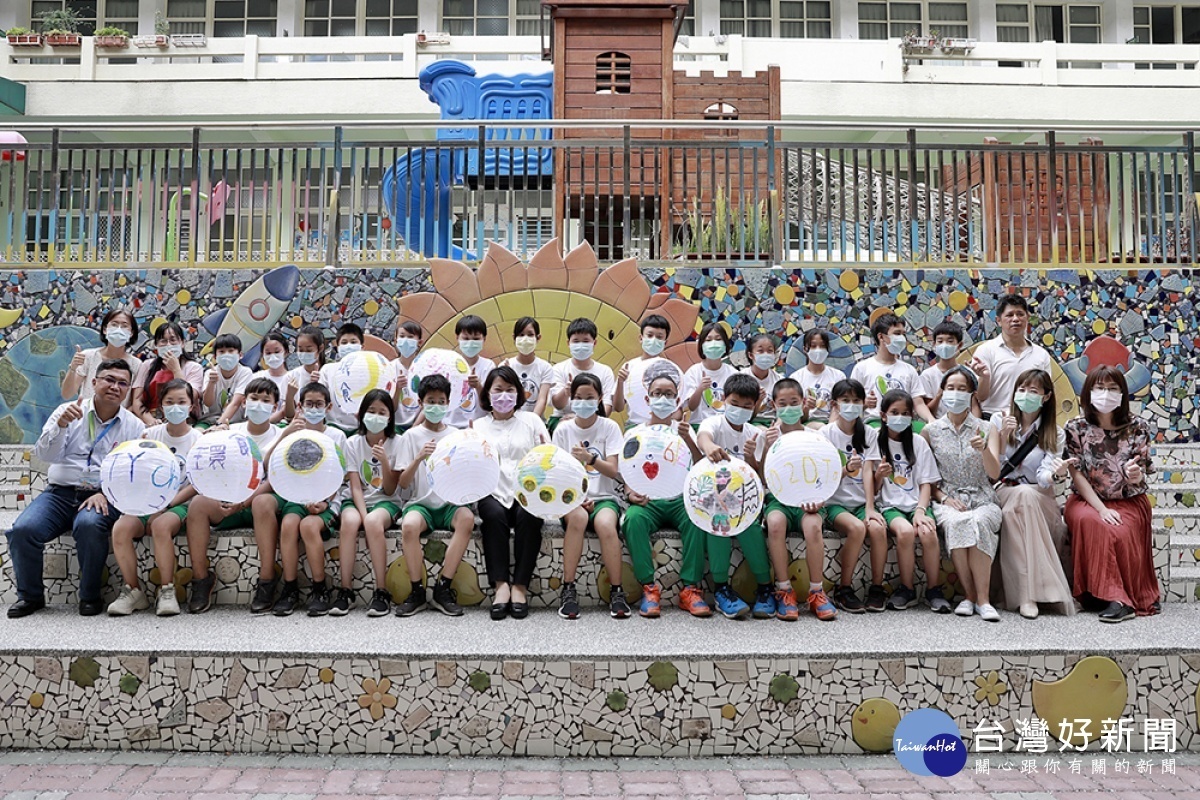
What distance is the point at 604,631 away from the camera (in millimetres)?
4125

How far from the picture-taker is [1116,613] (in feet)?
14.2

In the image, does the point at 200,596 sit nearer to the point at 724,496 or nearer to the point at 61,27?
the point at 724,496

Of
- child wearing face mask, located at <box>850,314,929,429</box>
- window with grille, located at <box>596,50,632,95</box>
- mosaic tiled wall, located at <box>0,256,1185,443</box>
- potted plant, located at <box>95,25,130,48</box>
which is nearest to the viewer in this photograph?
child wearing face mask, located at <box>850,314,929,429</box>

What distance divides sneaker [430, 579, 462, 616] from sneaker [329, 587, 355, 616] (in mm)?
387

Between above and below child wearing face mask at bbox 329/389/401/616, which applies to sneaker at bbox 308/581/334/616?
below

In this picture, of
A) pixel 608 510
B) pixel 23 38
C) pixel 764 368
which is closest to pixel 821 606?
pixel 608 510

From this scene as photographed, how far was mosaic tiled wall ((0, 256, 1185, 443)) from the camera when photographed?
6.76 metres

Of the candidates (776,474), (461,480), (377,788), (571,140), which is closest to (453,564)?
(461,480)

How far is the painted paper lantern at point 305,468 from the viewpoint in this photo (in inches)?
174

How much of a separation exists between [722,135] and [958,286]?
8.74ft

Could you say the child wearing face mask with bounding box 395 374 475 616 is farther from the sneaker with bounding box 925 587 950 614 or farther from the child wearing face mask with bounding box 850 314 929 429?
the child wearing face mask with bounding box 850 314 929 429

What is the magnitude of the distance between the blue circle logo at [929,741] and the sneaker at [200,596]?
310 cm

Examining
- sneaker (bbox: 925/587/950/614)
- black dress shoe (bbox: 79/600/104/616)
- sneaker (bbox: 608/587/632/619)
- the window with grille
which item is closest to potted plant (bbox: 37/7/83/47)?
the window with grille

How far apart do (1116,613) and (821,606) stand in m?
1.32
